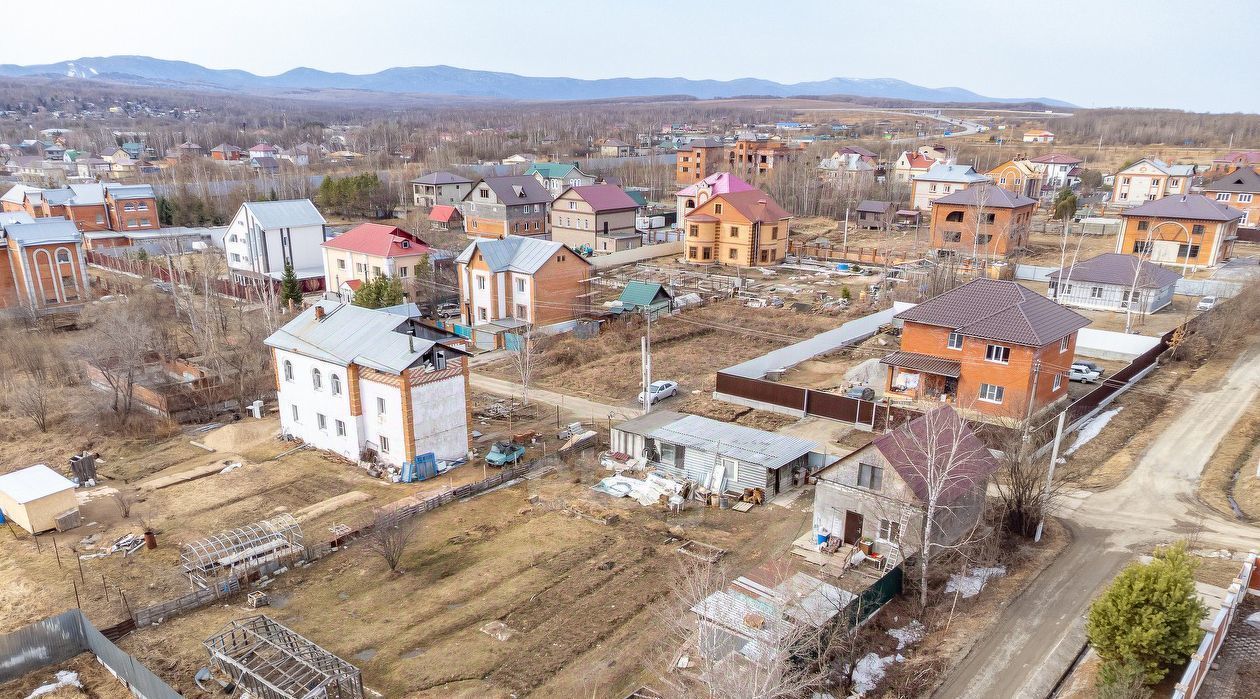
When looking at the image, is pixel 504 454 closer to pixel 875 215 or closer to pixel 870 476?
pixel 870 476

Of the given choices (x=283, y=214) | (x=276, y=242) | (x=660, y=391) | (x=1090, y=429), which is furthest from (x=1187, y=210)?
(x=276, y=242)

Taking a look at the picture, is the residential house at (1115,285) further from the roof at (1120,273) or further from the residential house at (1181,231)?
the residential house at (1181,231)

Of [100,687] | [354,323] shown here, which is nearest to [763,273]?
[354,323]

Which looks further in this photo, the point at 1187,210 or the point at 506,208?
the point at 506,208

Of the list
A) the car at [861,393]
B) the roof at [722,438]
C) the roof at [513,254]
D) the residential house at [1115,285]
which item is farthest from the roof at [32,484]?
the residential house at [1115,285]

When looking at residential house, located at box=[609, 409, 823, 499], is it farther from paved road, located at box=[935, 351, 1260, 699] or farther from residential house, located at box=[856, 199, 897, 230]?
residential house, located at box=[856, 199, 897, 230]

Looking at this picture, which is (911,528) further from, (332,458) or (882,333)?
(882,333)

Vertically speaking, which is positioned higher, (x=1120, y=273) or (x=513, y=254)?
(x=513, y=254)
